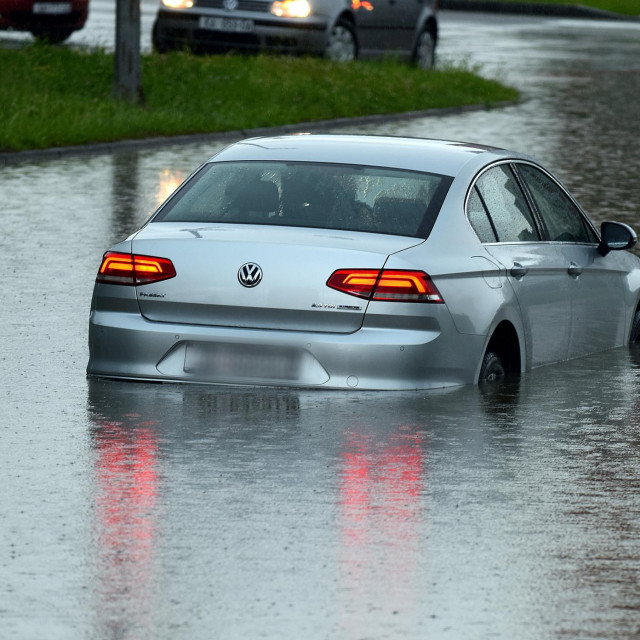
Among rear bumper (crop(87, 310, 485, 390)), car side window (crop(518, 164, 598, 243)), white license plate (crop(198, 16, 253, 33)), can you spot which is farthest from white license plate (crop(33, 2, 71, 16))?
rear bumper (crop(87, 310, 485, 390))

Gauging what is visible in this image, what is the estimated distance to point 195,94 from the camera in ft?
86.1

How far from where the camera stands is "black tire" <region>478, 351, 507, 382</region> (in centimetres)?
907

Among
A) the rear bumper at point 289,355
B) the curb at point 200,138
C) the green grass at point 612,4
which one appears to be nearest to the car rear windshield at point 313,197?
the rear bumper at point 289,355

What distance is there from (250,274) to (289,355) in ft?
1.27

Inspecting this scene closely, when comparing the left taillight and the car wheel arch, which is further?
the car wheel arch

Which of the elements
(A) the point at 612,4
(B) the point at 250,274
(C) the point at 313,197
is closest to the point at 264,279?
(B) the point at 250,274

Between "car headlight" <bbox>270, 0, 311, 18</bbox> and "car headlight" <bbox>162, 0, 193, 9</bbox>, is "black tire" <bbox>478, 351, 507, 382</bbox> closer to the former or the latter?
"car headlight" <bbox>270, 0, 311, 18</bbox>

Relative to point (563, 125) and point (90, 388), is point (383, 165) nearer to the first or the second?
point (90, 388)

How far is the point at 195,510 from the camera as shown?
6.84m

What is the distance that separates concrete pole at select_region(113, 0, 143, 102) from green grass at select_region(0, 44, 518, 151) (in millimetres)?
243

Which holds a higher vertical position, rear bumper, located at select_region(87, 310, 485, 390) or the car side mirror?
the car side mirror

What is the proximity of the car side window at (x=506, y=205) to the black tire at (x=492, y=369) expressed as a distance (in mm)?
586

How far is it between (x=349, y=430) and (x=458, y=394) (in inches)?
31.2

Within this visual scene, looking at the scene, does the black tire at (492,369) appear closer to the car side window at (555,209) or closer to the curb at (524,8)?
the car side window at (555,209)
